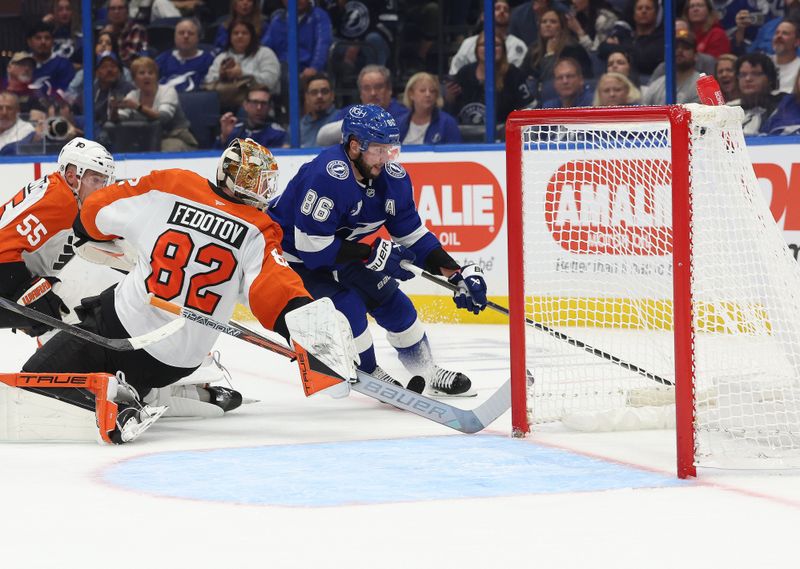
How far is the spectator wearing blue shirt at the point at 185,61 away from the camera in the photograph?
762 centimetres

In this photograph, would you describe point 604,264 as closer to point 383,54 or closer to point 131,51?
point 383,54

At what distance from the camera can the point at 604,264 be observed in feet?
16.7

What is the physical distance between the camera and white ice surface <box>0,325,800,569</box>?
7.70ft

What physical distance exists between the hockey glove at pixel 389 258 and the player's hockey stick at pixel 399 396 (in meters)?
0.74

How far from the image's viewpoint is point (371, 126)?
162 inches

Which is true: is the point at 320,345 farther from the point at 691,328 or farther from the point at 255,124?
the point at 255,124

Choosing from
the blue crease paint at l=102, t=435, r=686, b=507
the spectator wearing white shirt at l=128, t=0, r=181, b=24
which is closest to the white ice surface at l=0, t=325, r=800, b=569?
the blue crease paint at l=102, t=435, r=686, b=507

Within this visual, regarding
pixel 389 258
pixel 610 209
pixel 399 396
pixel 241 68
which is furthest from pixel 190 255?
pixel 241 68

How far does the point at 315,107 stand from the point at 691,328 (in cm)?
453

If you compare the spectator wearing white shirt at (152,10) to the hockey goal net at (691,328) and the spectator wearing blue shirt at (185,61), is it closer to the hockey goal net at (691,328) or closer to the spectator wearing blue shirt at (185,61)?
the spectator wearing blue shirt at (185,61)

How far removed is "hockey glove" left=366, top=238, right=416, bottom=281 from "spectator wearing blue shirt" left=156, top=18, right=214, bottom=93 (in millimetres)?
3448

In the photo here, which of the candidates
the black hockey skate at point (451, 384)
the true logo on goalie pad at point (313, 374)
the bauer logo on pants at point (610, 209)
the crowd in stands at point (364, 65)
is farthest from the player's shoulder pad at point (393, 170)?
the crowd in stands at point (364, 65)

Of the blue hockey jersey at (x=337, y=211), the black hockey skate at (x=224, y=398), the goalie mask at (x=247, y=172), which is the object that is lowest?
the black hockey skate at (x=224, y=398)

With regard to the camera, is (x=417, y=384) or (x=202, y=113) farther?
(x=202, y=113)
